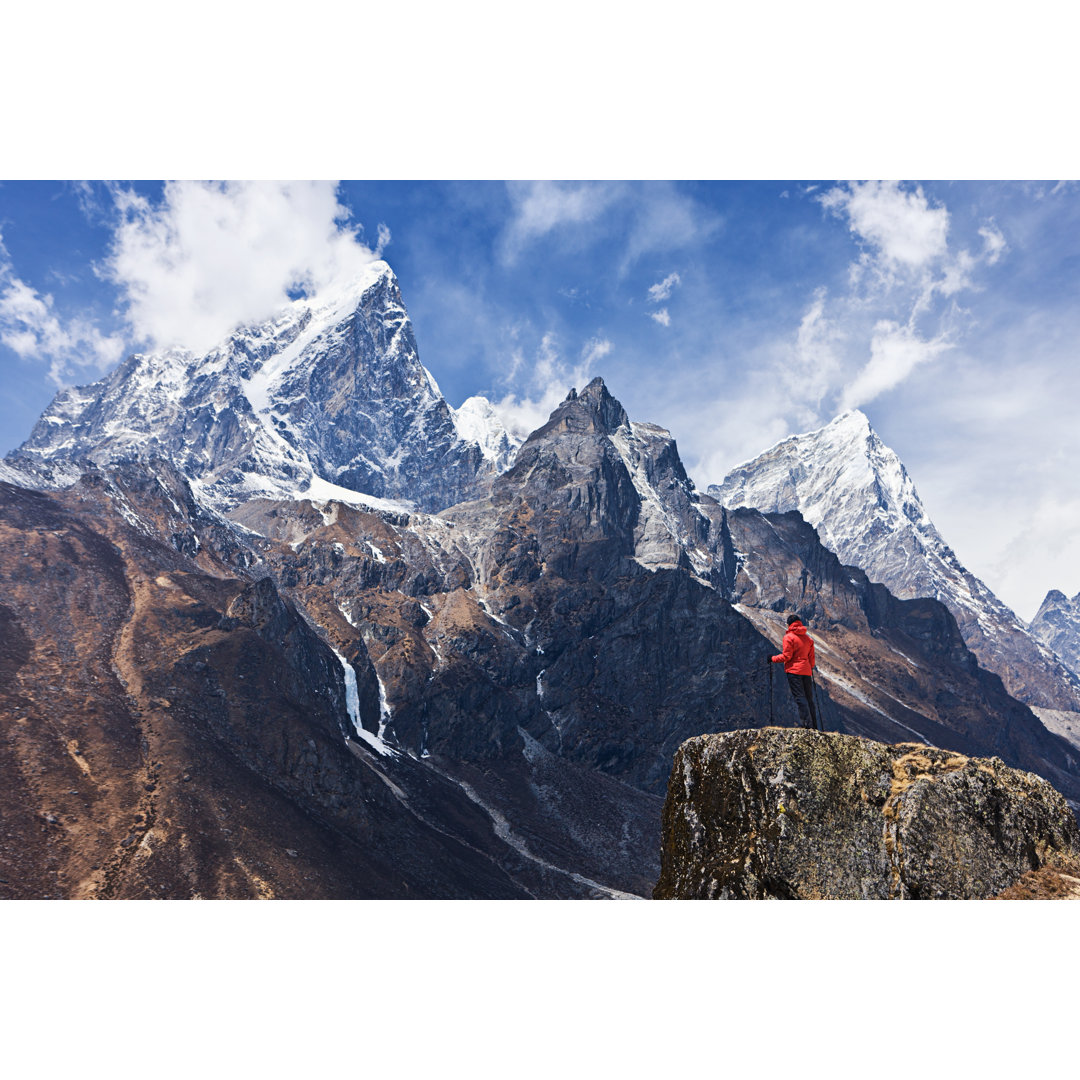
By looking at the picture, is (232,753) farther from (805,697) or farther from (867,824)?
(867,824)

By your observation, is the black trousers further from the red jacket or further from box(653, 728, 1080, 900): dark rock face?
box(653, 728, 1080, 900): dark rock face

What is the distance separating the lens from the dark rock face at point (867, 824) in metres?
12.0

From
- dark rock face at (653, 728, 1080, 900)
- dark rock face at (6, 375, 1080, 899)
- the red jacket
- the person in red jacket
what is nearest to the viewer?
dark rock face at (653, 728, 1080, 900)

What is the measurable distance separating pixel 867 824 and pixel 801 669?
338 centimetres

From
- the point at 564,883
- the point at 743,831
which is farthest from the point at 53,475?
the point at 743,831

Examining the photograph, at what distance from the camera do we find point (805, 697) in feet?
49.5

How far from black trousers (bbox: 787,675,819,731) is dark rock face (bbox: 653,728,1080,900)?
1362 mm

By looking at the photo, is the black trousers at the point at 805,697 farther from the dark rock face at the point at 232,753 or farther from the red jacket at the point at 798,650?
the dark rock face at the point at 232,753

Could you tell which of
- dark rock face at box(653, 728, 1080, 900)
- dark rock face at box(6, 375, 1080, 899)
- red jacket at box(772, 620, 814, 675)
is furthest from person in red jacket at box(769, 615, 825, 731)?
dark rock face at box(6, 375, 1080, 899)

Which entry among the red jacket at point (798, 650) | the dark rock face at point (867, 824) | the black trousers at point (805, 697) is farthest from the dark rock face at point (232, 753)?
the dark rock face at point (867, 824)

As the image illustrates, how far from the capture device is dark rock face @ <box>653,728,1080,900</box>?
11992mm

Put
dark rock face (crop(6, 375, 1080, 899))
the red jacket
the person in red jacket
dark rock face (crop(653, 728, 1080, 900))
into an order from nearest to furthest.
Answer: dark rock face (crop(653, 728, 1080, 900)) → the person in red jacket → the red jacket → dark rock face (crop(6, 375, 1080, 899))

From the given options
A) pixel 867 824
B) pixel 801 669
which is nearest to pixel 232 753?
pixel 801 669

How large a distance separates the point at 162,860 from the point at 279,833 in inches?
689
